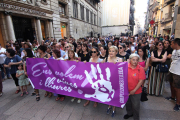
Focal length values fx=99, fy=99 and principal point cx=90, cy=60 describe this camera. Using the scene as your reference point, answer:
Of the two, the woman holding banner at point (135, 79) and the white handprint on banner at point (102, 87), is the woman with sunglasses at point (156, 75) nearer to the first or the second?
the woman holding banner at point (135, 79)

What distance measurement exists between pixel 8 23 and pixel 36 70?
8204mm

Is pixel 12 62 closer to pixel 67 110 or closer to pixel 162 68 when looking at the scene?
pixel 67 110

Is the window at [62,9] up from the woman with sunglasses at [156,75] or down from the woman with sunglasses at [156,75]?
up

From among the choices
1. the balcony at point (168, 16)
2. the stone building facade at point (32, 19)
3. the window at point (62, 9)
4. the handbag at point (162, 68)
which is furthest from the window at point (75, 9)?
the handbag at point (162, 68)

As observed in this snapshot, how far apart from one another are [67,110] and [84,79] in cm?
111

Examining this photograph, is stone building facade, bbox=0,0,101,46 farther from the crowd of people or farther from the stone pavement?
the stone pavement

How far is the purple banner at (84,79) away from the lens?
2.44m

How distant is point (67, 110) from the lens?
9.86 ft

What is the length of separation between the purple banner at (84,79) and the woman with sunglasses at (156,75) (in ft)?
5.72

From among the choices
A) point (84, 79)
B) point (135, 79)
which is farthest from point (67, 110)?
point (135, 79)

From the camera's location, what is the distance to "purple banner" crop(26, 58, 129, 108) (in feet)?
7.99

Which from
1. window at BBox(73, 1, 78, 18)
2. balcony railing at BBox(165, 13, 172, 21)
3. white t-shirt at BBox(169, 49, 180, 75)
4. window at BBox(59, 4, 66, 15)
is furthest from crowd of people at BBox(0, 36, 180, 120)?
balcony railing at BBox(165, 13, 172, 21)

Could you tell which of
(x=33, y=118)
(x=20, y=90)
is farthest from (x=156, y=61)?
(x=20, y=90)

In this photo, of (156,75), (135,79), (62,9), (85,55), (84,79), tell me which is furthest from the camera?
(62,9)
